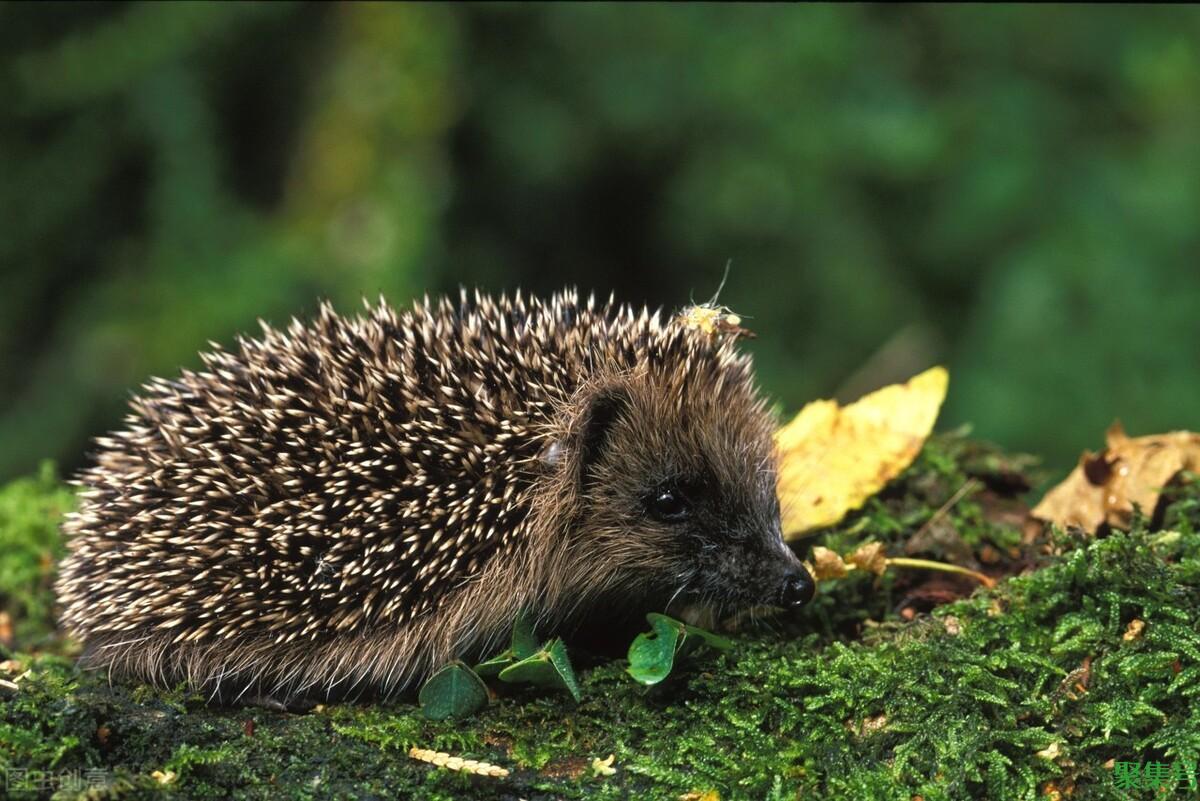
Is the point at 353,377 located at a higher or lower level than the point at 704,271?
lower

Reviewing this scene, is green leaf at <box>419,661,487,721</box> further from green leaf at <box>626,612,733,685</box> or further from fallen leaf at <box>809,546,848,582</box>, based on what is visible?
fallen leaf at <box>809,546,848,582</box>

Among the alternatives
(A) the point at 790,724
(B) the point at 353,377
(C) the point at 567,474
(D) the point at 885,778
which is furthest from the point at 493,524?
(D) the point at 885,778

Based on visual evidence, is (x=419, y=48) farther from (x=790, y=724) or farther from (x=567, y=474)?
(x=790, y=724)

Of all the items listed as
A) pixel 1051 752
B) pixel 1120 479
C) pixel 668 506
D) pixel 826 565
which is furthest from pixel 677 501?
pixel 1120 479

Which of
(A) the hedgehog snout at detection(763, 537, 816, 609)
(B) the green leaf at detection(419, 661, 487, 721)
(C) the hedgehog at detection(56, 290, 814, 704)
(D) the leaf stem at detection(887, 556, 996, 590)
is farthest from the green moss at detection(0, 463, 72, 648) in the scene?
(D) the leaf stem at detection(887, 556, 996, 590)

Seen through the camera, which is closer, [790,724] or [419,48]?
[790,724]

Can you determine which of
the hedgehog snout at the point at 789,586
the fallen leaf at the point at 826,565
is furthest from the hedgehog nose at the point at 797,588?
the fallen leaf at the point at 826,565
